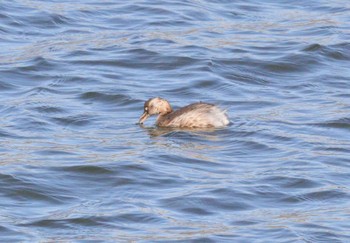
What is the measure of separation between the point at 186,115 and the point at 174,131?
25cm

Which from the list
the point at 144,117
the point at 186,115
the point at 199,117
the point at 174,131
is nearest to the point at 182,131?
the point at 174,131

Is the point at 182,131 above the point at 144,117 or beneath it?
beneath

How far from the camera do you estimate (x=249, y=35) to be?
19.9 metres

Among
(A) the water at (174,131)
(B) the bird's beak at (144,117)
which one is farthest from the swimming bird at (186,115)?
(A) the water at (174,131)

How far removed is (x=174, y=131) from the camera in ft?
50.0

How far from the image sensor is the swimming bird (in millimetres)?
14938

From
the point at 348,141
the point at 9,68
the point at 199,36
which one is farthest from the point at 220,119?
the point at 199,36

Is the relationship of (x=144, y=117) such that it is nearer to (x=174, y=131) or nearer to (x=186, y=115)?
(x=174, y=131)

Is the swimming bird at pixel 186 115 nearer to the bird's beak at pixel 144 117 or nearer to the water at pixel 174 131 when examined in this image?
the bird's beak at pixel 144 117

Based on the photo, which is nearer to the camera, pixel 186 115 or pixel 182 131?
pixel 186 115

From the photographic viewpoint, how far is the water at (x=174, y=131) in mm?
11453

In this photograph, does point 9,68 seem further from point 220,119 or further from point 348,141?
point 348,141

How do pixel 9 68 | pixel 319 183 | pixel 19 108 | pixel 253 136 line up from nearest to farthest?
1. pixel 319 183
2. pixel 253 136
3. pixel 19 108
4. pixel 9 68

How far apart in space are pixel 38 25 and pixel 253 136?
21.4 feet
